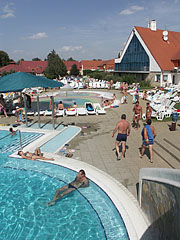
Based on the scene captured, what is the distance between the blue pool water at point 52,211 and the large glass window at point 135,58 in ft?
112

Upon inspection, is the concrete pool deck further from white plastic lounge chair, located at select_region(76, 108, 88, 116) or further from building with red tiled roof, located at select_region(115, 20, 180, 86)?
building with red tiled roof, located at select_region(115, 20, 180, 86)

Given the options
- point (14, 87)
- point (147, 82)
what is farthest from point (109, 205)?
point (147, 82)

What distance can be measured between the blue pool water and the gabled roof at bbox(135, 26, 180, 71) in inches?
1242

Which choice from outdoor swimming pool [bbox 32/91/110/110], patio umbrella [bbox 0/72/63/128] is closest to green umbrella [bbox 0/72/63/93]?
patio umbrella [bbox 0/72/63/128]

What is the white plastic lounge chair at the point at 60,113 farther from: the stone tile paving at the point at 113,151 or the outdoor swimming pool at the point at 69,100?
the outdoor swimming pool at the point at 69,100

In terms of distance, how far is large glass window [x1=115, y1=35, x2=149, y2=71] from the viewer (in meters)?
37.2

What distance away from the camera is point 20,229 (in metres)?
4.55

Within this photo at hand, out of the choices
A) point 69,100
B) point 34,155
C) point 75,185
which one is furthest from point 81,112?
point 75,185

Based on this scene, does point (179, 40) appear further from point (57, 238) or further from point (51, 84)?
point (57, 238)

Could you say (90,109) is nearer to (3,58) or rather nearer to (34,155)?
(34,155)

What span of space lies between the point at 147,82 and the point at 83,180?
3000cm

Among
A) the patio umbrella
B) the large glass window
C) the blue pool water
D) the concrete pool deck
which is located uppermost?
the large glass window

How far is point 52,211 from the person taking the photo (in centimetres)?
503

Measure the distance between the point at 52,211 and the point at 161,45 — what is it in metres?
38.4
